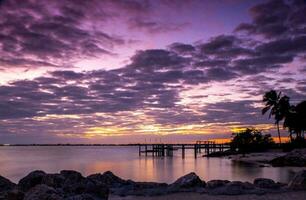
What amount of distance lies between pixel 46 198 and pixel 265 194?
36.1 feet

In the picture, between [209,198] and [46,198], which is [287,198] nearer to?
[209,198]

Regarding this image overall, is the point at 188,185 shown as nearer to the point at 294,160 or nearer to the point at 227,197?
the point at 227,197

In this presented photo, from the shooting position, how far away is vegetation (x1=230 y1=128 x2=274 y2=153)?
79625 millimetres

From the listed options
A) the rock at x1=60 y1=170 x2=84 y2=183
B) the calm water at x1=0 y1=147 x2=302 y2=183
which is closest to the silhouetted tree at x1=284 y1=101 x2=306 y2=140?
the calm water at x1=0 y1=147 x2=302 y2=183

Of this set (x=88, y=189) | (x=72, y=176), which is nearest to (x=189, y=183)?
(x=88, y=189)

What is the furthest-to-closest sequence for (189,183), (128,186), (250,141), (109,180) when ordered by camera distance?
(250,141) → (109,180) → (128,186) → (189,183)

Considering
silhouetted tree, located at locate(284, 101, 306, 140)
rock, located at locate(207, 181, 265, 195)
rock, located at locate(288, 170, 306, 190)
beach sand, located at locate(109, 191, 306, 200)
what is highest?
silhouetted tree, located at locate(284, 101, 306, 140)

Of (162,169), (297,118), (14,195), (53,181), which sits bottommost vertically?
(162,169)

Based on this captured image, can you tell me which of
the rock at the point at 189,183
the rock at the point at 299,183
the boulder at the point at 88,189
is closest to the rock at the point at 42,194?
the boulder at the point at 88,189

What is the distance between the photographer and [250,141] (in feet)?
266

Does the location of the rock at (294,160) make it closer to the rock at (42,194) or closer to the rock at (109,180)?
the rock at (109,180)

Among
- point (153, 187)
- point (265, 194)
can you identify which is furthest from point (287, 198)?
point (153, 187)

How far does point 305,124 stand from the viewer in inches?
2918

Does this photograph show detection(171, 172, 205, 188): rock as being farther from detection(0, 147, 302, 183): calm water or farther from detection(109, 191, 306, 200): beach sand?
detection(0, 147, 302, 183): calm water
